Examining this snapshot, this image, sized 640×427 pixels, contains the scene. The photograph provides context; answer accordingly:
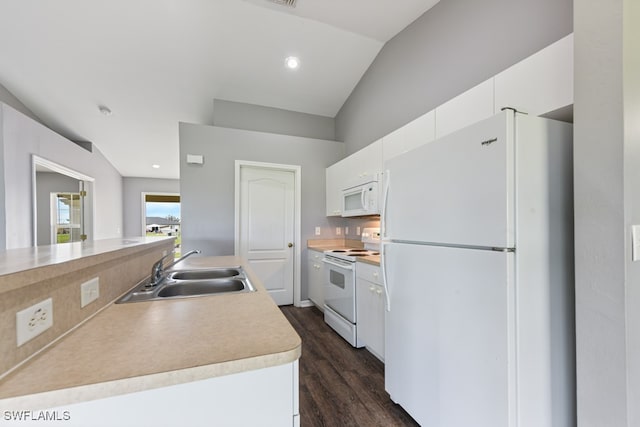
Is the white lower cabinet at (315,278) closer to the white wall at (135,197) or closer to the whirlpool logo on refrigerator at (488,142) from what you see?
the whirlpool logo on refrigerator at (488,142)

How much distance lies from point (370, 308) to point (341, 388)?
25.4 inches

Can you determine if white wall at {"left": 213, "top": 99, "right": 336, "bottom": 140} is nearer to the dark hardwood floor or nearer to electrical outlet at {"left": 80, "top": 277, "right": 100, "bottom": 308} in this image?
the dark hardwood floor

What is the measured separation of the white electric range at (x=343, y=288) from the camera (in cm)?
259

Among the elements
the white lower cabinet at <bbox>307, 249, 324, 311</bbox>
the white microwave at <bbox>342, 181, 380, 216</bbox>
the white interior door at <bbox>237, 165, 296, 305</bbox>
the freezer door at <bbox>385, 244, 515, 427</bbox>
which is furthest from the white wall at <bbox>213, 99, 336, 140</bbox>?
the freezer door at <bbox>385, 244, 515, 427</bbox>

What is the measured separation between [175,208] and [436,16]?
786 centimetres

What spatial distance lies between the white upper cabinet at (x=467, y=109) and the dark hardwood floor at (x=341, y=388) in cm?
194

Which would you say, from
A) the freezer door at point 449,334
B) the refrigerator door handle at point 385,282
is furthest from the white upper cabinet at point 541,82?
the refrigerator door handle at point 385,282

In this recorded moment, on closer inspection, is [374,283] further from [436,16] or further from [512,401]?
[436,16]

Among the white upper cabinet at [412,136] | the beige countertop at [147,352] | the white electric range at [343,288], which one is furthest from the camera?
the white electric range at [343,288]

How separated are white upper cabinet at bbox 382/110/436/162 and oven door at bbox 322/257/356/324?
3.76 ft

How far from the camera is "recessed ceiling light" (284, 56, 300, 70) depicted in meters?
3.27

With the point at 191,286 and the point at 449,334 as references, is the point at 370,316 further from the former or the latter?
the point at 191,286

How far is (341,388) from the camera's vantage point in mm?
1982

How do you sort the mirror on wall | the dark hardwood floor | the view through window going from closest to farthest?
the dark hardwood floor → the mirror on wall → the view through window
